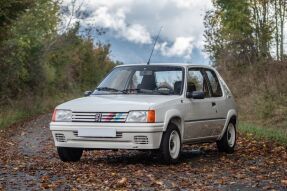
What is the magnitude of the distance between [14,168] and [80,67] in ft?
193

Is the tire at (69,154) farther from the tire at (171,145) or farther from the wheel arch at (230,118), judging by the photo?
the wheel arch at (230,118)

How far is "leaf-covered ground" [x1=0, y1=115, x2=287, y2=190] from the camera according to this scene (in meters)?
8.75

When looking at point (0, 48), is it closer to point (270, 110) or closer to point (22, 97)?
point (22, 97)

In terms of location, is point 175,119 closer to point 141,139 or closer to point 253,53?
point 141,139

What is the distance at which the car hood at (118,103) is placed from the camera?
10719 millimetres

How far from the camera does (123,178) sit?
9.07m

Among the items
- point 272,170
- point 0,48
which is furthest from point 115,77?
point 0,48

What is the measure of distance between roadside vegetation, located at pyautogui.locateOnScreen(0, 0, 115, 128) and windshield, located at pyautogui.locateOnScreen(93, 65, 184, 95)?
917 centimetres

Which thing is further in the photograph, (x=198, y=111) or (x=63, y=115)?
(x=198, y=111)

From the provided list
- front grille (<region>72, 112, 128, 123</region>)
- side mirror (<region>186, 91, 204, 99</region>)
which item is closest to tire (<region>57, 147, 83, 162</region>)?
front grille (<region>72, 112, 128, 123</region>)

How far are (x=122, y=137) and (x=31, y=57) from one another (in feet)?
84.6

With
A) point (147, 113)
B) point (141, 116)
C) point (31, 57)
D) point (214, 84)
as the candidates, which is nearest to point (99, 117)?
point (141, 116)

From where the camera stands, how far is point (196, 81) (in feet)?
42.6

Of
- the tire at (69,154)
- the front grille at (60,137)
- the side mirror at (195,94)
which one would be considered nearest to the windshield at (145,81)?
the side mirror at (195,94)
